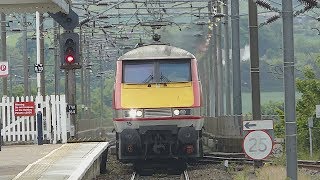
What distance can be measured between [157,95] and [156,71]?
0.99 metres

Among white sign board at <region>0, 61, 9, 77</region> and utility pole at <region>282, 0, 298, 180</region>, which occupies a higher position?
white sign board at <region>0, 61, 9, 77</region>

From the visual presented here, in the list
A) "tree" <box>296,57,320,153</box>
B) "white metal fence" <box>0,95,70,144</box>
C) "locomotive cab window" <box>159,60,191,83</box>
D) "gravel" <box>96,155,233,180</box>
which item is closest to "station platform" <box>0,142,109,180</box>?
"gravel" <box>96,155,233,180</box>

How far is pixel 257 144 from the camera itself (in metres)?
15.5

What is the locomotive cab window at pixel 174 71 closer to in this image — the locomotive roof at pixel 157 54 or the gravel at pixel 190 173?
the locomotive roof at pixel 157 54

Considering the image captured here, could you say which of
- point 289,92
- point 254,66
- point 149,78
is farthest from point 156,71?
point 289,92

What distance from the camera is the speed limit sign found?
1544 centimetres

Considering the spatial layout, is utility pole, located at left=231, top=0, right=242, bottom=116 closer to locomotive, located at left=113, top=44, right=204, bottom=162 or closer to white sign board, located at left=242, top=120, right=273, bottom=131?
locomotive, located at left=113, top=44, right=204, bottom=162

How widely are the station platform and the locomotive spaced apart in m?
1.11

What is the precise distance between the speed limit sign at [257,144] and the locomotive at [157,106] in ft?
22.2

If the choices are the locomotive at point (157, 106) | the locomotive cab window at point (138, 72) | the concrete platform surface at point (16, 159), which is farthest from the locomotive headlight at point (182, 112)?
the concrete platform surface at point (16, 159)

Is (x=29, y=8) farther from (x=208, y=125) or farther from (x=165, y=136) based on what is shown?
(x=208, y=125)

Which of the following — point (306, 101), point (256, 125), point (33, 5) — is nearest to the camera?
point (33, 5)

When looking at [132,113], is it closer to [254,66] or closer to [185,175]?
[185,175]

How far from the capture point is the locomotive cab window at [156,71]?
76.0ft
